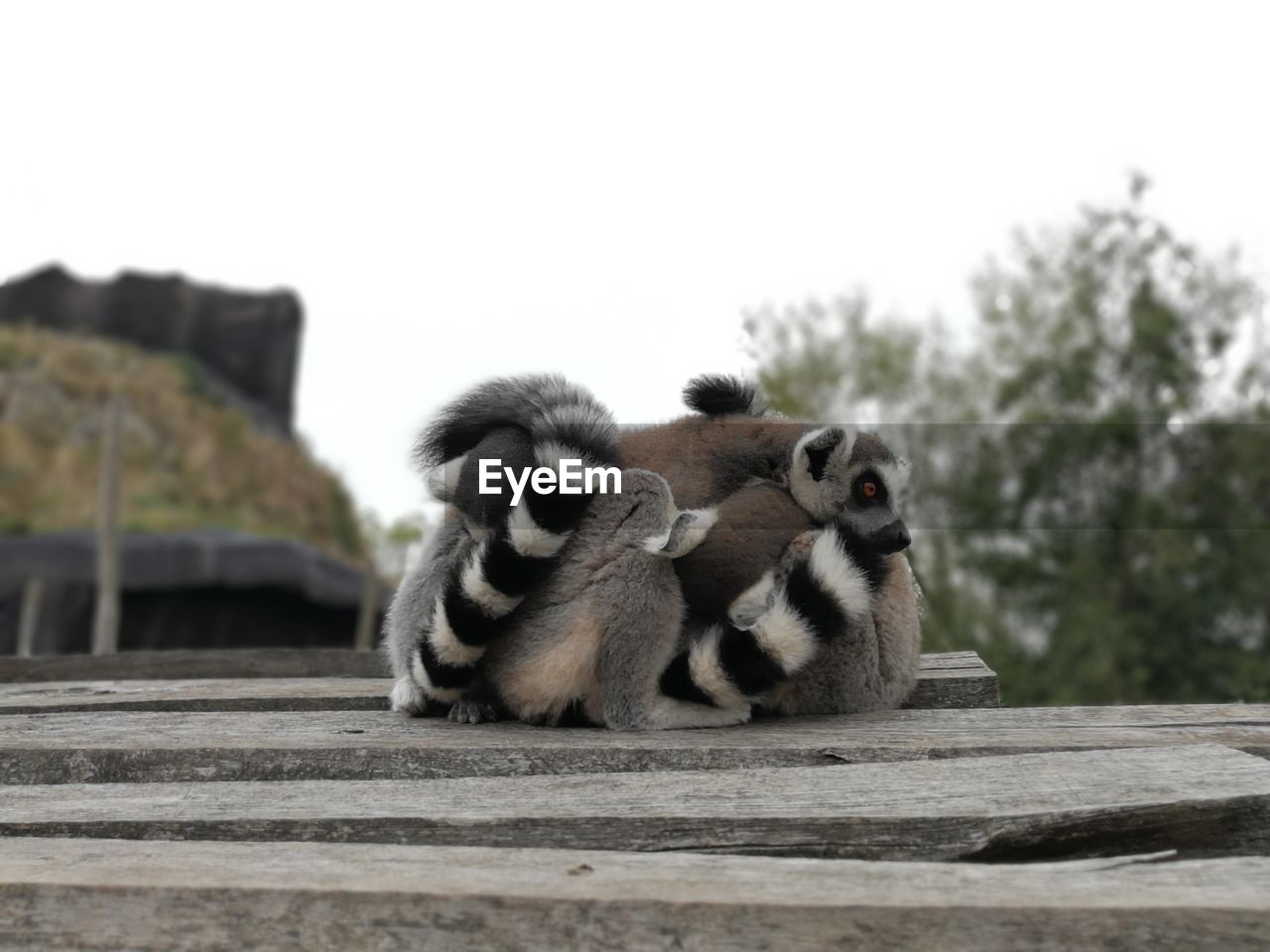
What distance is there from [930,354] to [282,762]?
2020 centimetres

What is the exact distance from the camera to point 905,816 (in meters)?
2.00

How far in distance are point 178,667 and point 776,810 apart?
10.0ft

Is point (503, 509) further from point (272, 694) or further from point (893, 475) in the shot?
point (272, 694)

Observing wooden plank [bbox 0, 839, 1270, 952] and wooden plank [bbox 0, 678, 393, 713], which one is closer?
wooden plank [bbox 0, 839, 1270, 952]

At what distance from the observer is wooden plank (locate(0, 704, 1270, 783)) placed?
2520 millimetres

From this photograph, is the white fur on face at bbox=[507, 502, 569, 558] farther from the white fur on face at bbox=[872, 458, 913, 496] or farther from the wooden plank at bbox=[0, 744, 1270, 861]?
the white fur on face at bbox=[872, 458, 913, 496]

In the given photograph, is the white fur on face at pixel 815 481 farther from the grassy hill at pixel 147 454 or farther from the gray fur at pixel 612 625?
the grassy hill at pixel 147 454

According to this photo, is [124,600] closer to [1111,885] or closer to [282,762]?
[282,762]

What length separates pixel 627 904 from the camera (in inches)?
64.5

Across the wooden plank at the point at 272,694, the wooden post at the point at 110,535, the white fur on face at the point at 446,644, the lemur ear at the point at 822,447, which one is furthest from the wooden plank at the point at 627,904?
the wooden post at the point at 110,535

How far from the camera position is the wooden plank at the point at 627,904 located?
1603 millimetres

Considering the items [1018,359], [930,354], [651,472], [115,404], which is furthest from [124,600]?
[651,472]

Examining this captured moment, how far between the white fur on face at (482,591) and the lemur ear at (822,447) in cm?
83

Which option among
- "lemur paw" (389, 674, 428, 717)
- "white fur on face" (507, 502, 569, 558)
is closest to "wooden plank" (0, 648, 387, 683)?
"lemur paw" (389, 674, 428, 717)
